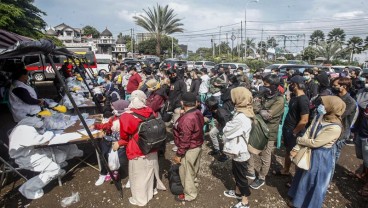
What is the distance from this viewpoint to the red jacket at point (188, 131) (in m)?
3.12

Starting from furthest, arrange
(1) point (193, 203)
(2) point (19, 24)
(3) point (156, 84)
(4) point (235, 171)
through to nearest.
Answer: (2) point (19, 24), (3) point (156, 84), (1) point (193, 203), (4) point (235, 171)

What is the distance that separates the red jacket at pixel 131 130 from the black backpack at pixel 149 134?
64 millimetres

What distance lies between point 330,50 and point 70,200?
36.4 metres

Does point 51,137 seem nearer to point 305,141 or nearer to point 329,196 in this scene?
point 305,141

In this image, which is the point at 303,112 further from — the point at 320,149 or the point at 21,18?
the point at 21,18

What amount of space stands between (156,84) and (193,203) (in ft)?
8.05

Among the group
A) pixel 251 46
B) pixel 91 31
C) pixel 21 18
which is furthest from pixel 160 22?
pixel 91 31

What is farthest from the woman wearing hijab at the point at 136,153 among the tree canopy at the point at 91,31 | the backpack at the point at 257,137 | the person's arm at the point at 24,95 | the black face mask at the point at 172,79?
the tree canopy at the point at 91,31

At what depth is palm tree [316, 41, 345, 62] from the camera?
3095 centimetres

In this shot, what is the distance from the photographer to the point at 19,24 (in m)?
13.7

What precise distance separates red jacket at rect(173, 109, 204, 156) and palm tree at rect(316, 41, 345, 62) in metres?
34.2

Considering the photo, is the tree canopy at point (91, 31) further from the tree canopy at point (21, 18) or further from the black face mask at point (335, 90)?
the black face mask at point (335, 90)

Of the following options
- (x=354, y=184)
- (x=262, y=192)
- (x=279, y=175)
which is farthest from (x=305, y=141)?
(x=354, y=184)

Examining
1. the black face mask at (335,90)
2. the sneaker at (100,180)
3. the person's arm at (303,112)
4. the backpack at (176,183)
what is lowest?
the sneaker at (100,180)
